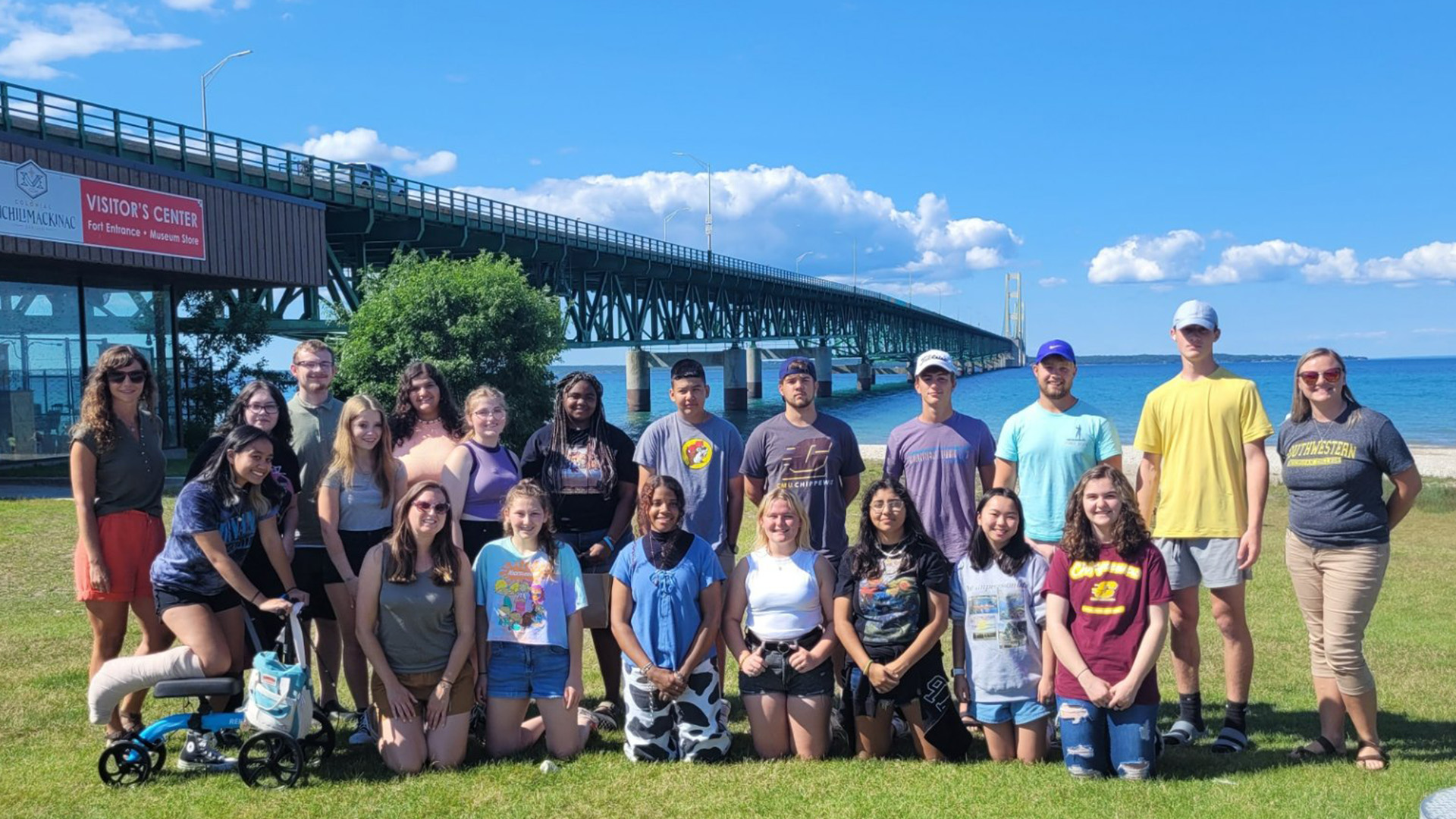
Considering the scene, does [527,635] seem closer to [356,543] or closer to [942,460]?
[356,543]

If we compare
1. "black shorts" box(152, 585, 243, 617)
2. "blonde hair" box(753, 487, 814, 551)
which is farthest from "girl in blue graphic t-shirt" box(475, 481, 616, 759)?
"black shorts" box(152, 585, 243, 617)

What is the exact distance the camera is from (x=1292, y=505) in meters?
5.75

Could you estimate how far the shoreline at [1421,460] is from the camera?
91.4 feet

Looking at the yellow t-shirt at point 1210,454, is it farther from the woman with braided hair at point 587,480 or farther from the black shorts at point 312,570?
the black shorts at point 312,570

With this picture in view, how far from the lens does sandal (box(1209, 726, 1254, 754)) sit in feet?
18.6

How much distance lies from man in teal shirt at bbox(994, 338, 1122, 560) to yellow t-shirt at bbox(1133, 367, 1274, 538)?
0.24 metres

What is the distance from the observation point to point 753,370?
320 feet

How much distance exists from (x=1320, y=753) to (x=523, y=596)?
426 centimetres

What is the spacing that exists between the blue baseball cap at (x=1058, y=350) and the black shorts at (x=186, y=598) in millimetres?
4526

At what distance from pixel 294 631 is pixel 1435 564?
1398 centimetres

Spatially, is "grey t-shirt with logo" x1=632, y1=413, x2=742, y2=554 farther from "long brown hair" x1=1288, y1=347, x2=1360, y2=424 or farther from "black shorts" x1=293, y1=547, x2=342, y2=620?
"long brown hair" x1=1288, y1=347, x2=1360, y2=424

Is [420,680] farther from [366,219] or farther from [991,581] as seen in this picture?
[366,219]

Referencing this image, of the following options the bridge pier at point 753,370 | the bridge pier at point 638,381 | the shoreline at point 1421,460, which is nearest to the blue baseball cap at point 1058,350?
the shoreline at point 1421,460

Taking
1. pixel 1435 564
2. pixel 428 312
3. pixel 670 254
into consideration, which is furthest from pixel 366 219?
pixel 1435 564
